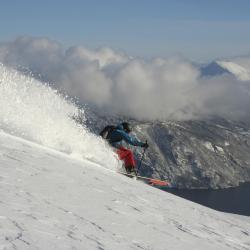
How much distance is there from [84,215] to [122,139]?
53.3 feet

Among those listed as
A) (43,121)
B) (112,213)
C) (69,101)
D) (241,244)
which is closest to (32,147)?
(43,121)

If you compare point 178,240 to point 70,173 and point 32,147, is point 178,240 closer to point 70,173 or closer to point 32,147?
point 70,173

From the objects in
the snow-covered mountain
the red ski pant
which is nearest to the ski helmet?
the red ski pant

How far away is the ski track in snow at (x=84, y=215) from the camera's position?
7.45 m

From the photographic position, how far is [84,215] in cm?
936

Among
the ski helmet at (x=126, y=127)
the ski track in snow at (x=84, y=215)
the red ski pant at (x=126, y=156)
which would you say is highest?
the ski helmet at (x=126, y=127)

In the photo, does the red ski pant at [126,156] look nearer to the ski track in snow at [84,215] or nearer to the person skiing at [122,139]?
the person skiing at [122,139]

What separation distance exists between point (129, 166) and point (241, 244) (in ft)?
46.8

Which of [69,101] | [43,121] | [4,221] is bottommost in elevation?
[4,221]

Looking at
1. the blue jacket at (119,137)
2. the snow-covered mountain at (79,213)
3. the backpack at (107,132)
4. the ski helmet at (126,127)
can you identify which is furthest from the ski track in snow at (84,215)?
the ski helmet at (126,127)

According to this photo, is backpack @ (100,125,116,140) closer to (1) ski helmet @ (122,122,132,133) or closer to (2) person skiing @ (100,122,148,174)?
(2) person skiing @ (100,122,148,174)

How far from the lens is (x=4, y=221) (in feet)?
Answer: 23.8

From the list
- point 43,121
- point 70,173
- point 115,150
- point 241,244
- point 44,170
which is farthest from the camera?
point 115,150

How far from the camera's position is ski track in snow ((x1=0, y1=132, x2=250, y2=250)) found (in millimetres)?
7445
